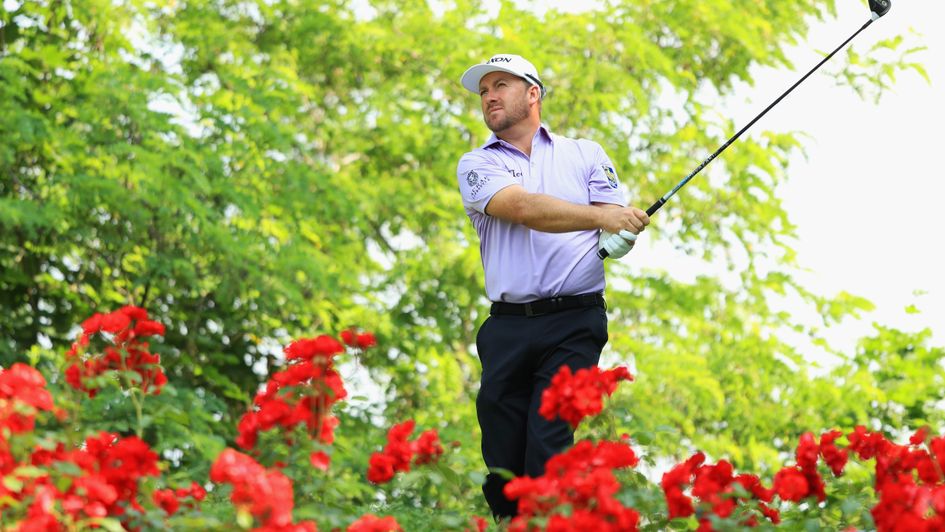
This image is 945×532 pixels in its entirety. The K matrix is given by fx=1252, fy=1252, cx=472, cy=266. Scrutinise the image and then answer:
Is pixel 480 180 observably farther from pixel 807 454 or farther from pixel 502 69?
pixel 807 454

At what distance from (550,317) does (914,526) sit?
1411 mm

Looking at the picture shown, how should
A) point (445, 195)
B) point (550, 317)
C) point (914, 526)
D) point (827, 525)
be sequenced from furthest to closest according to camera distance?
point (445, 195)
point (550, 317)
point (827, 525)
point (914, 526)

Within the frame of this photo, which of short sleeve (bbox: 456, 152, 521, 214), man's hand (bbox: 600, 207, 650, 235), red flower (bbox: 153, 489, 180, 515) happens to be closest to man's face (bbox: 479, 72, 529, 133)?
short sleeve (bbox: 456, 152, 521, 214)

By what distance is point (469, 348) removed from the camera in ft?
28.7

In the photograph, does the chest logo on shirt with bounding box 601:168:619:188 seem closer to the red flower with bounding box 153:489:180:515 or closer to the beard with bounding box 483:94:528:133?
the beard with bounding box 483:94:528:133

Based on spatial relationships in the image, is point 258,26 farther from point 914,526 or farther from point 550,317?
point 914,526

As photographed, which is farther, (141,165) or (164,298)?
(164,298)

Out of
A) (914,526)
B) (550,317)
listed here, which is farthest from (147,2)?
(914,526)

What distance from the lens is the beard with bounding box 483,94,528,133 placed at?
12.0 feet

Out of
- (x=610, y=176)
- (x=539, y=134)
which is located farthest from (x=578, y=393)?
(x=539, y=134)

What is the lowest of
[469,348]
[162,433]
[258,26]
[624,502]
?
[624,502]

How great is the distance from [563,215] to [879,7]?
4.32ft

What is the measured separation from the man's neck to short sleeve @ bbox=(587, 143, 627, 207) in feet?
0.66

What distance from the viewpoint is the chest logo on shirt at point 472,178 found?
3.53 metres
